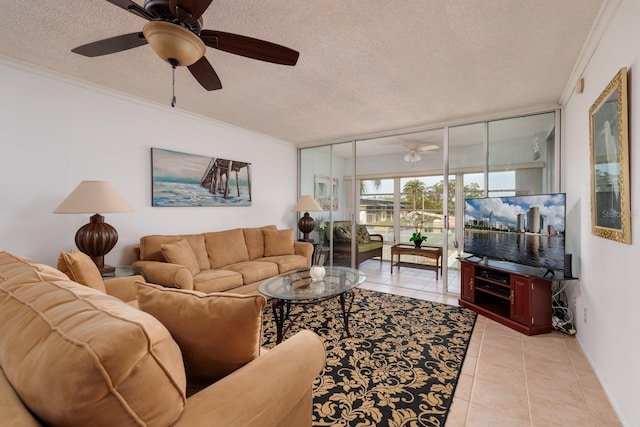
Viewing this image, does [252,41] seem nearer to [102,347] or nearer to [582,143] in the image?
[102,347]

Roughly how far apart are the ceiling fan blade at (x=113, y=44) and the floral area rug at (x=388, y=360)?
2.43m

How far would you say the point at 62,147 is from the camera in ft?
9.31

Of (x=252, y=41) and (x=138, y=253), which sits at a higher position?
(x=252, y=41)

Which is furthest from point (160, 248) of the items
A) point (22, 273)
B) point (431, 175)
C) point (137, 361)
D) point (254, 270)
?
point (431, 175)

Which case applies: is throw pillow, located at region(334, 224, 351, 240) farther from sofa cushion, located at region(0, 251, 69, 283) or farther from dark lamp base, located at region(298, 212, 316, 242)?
sofa cushion, located at region(0, 251, 69, 283)

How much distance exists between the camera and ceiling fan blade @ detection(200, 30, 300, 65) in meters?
1.62

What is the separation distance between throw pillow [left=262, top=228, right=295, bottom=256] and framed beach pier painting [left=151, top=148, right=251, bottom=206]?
68 centimetres

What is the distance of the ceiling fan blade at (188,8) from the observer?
1.34 meters

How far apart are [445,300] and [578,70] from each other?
280 centimetres

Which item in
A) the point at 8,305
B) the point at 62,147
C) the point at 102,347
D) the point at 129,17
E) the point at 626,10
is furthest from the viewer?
the point at 62,147

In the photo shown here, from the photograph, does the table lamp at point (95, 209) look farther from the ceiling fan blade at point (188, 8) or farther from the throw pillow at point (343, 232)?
the throw pillow at point (343, 232)

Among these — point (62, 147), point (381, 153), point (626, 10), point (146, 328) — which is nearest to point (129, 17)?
point (62, 147)

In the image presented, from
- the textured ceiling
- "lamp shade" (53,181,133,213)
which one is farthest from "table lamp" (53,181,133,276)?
the textured ceiling

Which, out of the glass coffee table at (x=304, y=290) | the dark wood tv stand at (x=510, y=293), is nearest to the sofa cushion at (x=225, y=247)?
the glass coffee table at (x=304, y=290)
